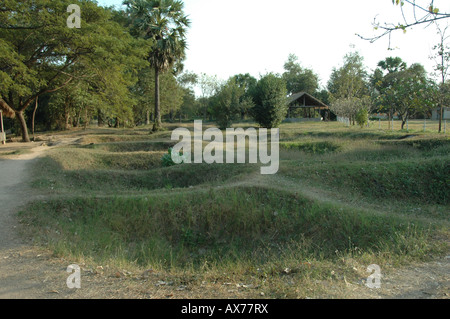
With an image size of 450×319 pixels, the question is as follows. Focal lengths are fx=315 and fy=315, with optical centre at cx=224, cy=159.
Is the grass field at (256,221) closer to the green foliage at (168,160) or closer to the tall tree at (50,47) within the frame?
the green foliage at (168,160)

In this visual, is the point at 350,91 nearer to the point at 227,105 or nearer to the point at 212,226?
the point at 227,105

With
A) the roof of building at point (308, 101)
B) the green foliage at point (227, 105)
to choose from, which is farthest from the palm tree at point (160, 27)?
the roof of building at point (308, 101)

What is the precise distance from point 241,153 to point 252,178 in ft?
15.1

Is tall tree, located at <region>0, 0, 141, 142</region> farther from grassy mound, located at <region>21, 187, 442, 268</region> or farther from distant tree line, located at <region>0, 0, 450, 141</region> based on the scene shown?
grassy mound, located at <region>21, 187, 442, 268</region>

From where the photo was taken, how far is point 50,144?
19969 mm

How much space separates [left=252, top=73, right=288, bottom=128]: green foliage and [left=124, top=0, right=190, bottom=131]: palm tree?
8640mm

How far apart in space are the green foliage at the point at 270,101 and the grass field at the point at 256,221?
18871 mm

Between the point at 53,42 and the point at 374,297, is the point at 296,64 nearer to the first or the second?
the point at 53,42

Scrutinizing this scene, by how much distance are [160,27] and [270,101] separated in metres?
11.9

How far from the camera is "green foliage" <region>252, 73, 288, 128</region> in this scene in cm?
3023

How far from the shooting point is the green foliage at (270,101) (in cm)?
3023

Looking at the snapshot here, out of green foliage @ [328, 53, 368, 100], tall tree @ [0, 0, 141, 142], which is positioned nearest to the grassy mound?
tall tree @ [0, 0, 141, 142]

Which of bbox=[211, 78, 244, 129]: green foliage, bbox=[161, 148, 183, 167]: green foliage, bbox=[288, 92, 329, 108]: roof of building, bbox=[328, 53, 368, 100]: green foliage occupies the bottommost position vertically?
bbox=[161, 148, 183, 167]: green foliage

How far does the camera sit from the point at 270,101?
30.0 metres
